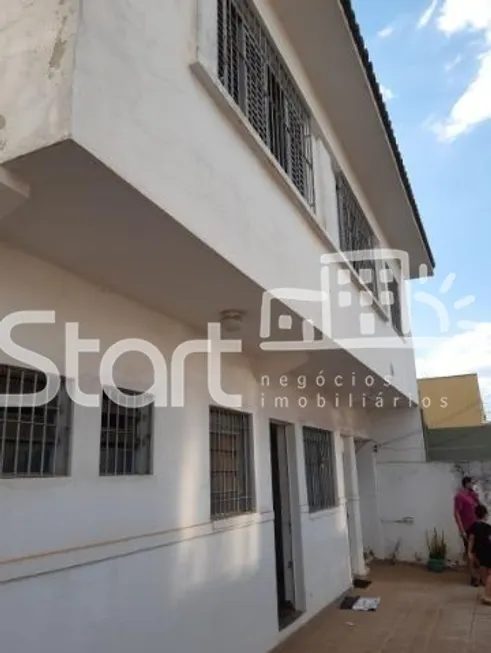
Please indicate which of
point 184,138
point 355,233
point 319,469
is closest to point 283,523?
point 319,469

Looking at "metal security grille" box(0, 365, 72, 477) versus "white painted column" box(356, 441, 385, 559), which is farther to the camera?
"white painted column" box(356, 441, 385, 559)

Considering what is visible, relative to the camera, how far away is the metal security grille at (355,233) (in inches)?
291

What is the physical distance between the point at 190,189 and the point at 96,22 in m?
0.96

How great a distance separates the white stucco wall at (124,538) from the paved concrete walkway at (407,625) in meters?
1.05

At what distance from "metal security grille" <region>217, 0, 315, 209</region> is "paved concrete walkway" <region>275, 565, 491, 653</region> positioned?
5181 mm

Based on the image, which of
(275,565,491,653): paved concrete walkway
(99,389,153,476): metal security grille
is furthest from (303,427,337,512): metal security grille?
(99,389,153,476): metal security grille

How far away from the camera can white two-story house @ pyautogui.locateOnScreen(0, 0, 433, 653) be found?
2.54 m

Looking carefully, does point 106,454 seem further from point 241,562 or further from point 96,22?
point 96,22

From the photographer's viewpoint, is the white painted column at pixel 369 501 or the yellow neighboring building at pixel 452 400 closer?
the white painted column at pixel 369 501

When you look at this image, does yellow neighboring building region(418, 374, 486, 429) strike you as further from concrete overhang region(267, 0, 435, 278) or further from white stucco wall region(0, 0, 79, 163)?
white stucco wall region(0, 0, 79, 163)

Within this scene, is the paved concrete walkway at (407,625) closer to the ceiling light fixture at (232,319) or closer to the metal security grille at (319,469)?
the metal security grille at (319,469)

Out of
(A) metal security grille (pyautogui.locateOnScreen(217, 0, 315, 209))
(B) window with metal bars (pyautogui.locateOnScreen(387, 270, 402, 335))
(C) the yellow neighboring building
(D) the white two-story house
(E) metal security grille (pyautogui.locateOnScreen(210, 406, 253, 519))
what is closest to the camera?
(D) the white two-story house

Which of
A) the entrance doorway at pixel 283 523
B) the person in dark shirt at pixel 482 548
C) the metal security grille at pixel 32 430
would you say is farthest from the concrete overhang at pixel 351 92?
the person in dark shirt at pixel 482 548

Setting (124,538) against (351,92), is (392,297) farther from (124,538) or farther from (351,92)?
(124,538)
